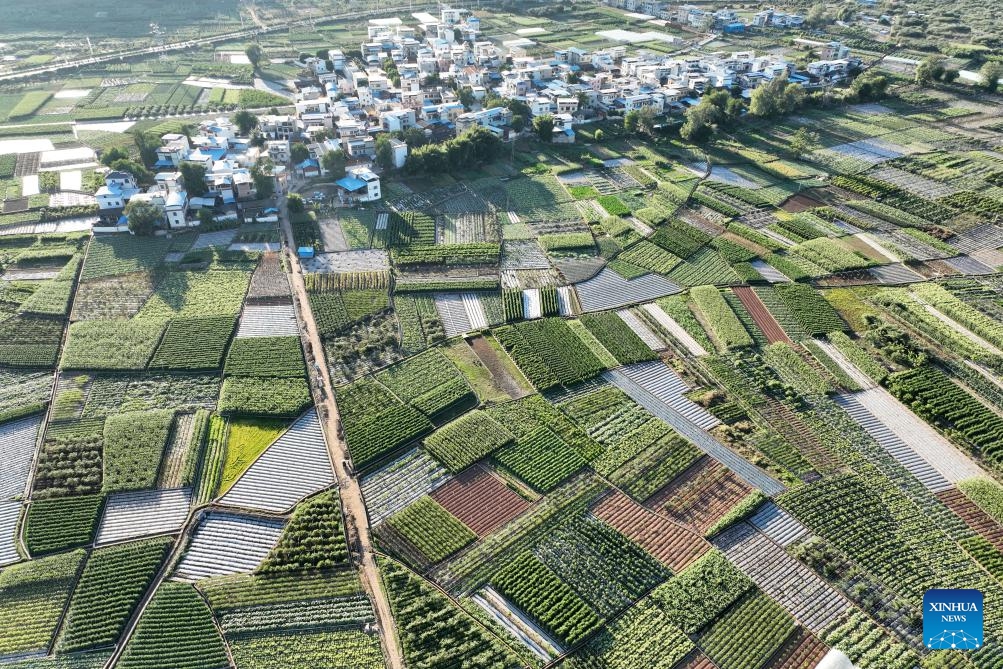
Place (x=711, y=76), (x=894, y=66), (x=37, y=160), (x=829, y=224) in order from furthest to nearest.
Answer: (x=894, y=66) < (x=711, y=76) < (x=37, y=160) < (x=829, y=224)

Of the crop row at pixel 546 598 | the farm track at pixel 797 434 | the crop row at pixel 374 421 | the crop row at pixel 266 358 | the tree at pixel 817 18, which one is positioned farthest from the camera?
the tree at pixel 817 18

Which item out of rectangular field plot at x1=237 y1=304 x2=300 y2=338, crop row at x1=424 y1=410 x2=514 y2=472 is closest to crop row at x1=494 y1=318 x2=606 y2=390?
crop row at x1=424 y1=410 x2=514 y2=472

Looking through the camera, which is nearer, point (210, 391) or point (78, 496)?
point (78, 496)

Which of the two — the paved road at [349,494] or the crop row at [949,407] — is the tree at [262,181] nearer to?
the paved road at [349,494]

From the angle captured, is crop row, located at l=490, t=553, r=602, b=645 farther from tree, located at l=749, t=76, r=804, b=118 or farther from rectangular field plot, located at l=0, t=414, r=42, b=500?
tree, located at l=749, t=76, r=804, b=118

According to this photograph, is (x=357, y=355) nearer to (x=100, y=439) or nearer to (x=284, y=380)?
(x=284, y=380)

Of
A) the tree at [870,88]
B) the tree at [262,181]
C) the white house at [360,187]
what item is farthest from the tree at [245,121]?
the tree at [870,88]

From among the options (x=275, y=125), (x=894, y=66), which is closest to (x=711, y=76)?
(x=894, y=66)

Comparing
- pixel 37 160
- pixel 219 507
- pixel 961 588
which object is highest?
pixel 37 160
